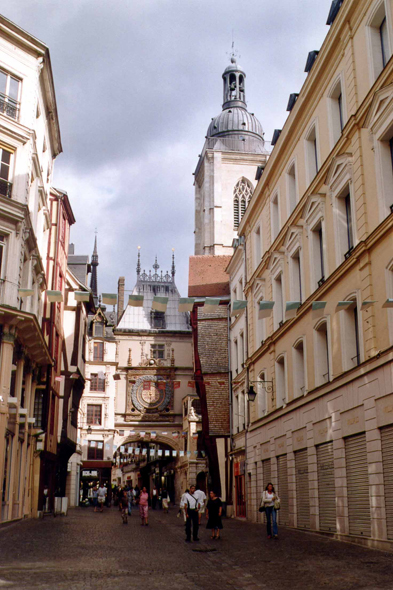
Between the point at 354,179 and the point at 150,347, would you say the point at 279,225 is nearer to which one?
the point at 354,179

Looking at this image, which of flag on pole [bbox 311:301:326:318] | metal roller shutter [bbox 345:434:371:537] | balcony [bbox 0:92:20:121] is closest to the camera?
metal roller shutter [bbox 345:434:371:537]

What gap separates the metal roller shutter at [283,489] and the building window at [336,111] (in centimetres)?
1207

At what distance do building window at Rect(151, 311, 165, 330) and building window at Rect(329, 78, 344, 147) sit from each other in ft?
183

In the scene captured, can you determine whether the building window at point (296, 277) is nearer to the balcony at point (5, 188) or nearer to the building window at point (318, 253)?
the building window at point (318, 253)

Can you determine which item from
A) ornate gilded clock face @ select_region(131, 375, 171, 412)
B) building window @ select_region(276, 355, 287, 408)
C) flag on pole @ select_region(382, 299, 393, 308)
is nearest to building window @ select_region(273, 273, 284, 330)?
building window @ select_region(276, 355, 287, 408)

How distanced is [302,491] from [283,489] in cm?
253

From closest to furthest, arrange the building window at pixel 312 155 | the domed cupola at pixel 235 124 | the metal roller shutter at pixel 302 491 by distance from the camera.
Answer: the metal roller shutter at pixel 302 491, the building window at pixel 312 155, the domed cupola at pixel 235 124

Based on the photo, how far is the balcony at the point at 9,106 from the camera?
26.1 metres

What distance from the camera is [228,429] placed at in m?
37.5

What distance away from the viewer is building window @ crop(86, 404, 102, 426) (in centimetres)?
6531

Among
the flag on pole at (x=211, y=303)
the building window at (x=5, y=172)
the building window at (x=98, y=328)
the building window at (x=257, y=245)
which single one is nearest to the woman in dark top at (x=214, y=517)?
the flag on pole at (x=211, y=303)

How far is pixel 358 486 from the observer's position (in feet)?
58.1

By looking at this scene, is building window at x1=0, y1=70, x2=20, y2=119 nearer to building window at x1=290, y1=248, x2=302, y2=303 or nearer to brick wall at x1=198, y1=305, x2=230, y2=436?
building window at x1=290, y1=248, x2=302, y2=303

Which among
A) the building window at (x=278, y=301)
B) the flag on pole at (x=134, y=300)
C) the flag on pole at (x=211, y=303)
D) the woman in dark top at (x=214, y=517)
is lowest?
the woman in dark top at (x=214, y=517)
